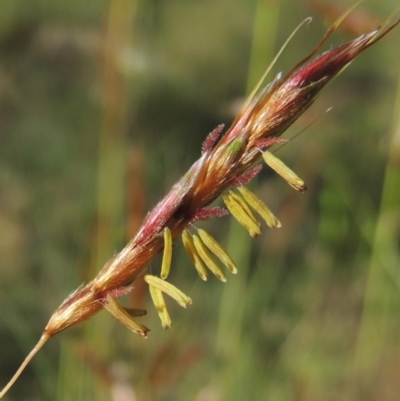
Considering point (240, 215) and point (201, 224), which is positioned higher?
point (240, 215)

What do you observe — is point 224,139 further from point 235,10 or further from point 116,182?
point 235,10

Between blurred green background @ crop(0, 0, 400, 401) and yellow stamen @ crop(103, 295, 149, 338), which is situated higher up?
yellow stamen @ crop(103, 295, 149, 338)

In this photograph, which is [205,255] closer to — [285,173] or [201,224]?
[285,173]

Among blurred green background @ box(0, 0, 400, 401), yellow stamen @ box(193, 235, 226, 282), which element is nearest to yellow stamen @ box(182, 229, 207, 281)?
yellow stamen @ box(193, 235, 226, 282)

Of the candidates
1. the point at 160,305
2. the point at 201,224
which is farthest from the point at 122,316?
the point at 201,224

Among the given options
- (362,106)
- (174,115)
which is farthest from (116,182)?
(362,106)

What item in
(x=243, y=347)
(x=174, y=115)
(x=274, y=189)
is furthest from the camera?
(x=174, y=115)

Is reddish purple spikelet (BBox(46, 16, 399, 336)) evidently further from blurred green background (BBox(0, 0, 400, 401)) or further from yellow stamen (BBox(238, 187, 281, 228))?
blurred green background (BBox(0, 0, 400, 401))
